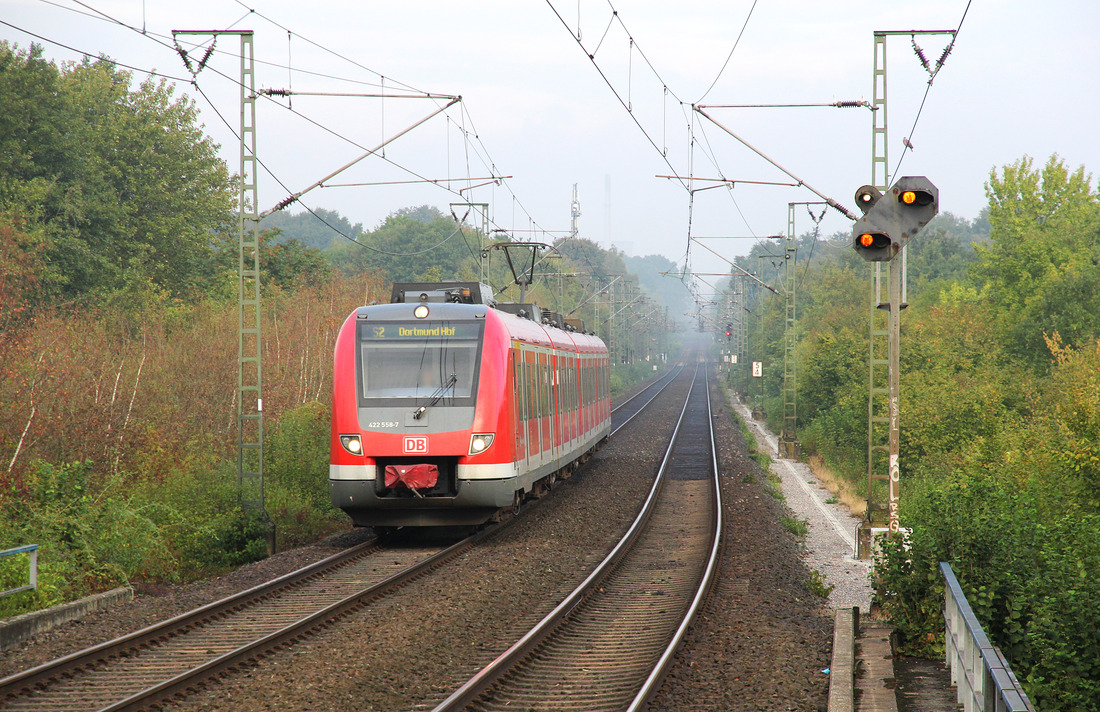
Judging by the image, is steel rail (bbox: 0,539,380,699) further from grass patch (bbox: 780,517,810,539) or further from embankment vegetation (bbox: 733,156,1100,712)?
grass patch (bbox: 780,517,810,539)

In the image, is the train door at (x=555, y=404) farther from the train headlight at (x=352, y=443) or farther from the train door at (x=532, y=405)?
the train headlight at (x=352, y=443)

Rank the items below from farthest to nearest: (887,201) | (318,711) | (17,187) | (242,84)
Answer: (17,187) < (242,84) < (887,201) < (318,711)

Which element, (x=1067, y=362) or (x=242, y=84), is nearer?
(x=242, y=84)

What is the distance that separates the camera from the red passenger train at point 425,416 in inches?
518

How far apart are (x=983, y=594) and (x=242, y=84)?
1269cm

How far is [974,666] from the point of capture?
17.7ft

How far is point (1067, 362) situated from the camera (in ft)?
78.2

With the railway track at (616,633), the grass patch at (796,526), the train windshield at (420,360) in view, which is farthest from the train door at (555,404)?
the train windshield at (420,360)

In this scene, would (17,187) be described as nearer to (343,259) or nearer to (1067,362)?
(1067,362)

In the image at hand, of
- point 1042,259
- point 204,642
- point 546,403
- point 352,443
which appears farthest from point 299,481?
point 1042,259

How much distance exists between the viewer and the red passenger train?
43.2ft

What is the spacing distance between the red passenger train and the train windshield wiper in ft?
0.04

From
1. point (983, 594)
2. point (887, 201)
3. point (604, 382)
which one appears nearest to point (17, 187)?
point (604, 382)

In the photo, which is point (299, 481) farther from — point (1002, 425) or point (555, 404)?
point (1002, 425)
